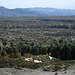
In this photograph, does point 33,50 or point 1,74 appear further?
point 33,50

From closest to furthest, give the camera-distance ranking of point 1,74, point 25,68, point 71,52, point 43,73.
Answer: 1. point 1,74
2. point 43,73
3. point 25,68
4. point 71,52

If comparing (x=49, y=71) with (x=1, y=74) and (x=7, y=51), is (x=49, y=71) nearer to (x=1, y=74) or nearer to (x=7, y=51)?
(x=1, y=74)

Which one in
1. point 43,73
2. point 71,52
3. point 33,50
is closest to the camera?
point 43,73

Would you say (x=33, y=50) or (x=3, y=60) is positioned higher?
(x=3, y=60)

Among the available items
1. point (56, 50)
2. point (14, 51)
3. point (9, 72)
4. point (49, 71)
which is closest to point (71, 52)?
point (56, 50)

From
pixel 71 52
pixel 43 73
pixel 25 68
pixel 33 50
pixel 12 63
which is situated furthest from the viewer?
pixel 33 50

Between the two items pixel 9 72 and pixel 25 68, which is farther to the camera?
pixel 25 68

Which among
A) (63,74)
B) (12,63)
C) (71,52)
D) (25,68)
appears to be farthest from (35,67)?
(71,52)

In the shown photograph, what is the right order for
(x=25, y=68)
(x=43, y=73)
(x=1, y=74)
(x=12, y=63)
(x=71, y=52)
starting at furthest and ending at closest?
(x=71, y=52) → (x=12, y=63) → (x=25, y=68) → (x=43, y=73) → (x=1, y=74)

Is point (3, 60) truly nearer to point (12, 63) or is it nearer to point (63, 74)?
point (12, 63)
